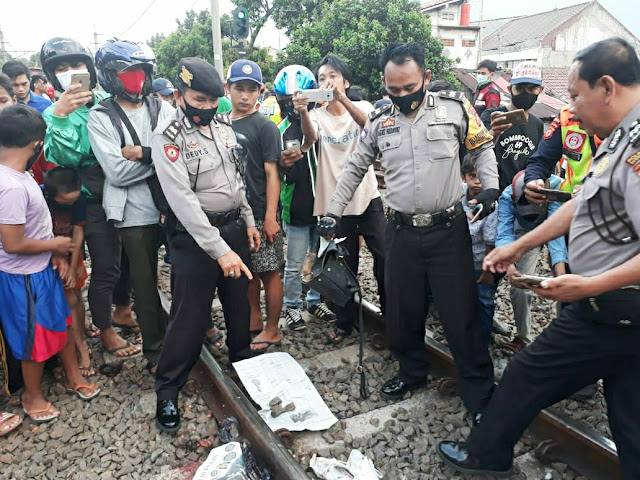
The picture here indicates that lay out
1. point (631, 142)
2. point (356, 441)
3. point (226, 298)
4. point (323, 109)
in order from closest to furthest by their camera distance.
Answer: point (631, 142)
point (356, 441)
point (226, 298)
point (323, 109)

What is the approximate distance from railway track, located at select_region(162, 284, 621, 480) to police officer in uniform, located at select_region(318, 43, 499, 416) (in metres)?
0.39

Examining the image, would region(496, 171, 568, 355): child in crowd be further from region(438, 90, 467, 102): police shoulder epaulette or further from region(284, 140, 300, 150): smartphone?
region(284, 140, 300, 150): smartphone

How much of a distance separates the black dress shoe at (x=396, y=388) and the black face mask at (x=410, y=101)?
1.83 metres

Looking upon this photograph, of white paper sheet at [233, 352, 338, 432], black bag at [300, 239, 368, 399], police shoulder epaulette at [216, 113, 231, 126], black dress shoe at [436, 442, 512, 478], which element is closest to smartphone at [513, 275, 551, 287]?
black dress shoe at [436, 442, 512, 478]

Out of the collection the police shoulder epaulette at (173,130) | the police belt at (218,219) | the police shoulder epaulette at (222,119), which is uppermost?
the police shoulder epaulette at (222,119)

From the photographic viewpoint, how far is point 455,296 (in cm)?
308

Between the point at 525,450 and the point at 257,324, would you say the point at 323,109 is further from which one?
the point at 525,450

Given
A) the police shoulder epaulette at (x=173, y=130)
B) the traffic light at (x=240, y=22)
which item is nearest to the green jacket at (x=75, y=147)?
the police shoulder epaulette at (x=173, y=130)

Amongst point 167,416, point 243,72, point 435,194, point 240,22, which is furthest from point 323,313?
point 240,22

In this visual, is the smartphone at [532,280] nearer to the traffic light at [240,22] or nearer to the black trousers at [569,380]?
the black trousers at [569,380]

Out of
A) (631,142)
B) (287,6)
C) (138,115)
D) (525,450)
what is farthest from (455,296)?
(287,6)

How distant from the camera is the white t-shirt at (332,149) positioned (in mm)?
4117

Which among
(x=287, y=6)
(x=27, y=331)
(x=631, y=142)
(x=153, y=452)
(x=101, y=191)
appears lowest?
(x=153, y=452)

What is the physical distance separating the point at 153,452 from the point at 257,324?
5.47 feet
